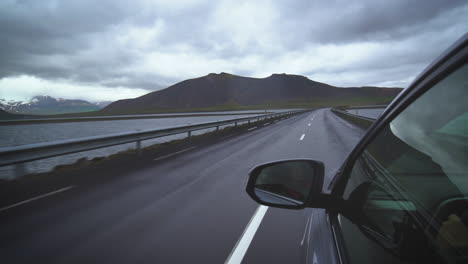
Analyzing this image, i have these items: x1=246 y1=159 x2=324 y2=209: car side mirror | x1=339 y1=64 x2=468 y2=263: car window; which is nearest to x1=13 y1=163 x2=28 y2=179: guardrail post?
x1=246 y1=159 x2=324 y2=209: car side mirror

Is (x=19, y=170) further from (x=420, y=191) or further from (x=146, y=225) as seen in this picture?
(x=420, y=191)

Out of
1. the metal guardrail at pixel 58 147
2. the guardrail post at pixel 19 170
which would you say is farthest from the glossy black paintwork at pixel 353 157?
the guardrail post at pixel 19 170

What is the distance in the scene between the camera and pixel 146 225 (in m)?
3.42

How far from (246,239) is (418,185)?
A: 7.10ft

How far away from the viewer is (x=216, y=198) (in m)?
4.53

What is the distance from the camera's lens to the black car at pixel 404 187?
94 cm

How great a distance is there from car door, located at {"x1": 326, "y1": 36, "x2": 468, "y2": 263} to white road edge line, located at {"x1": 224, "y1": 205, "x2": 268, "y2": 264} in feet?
4.25

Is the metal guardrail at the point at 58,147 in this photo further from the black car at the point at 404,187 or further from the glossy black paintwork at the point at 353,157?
the glossy black paintwork at the point at 353,157

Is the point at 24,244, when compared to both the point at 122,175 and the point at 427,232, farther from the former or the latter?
the point at 427,232

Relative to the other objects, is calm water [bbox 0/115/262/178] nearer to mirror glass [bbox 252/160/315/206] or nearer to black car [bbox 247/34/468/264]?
mirror glass [bbox 252/160/315/206]

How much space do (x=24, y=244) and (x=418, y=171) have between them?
4.02 m

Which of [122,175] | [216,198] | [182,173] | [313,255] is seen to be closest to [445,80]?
[313,255]

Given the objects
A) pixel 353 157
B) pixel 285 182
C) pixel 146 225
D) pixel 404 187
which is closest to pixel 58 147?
pixel 146 225

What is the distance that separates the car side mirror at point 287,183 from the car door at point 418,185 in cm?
23
